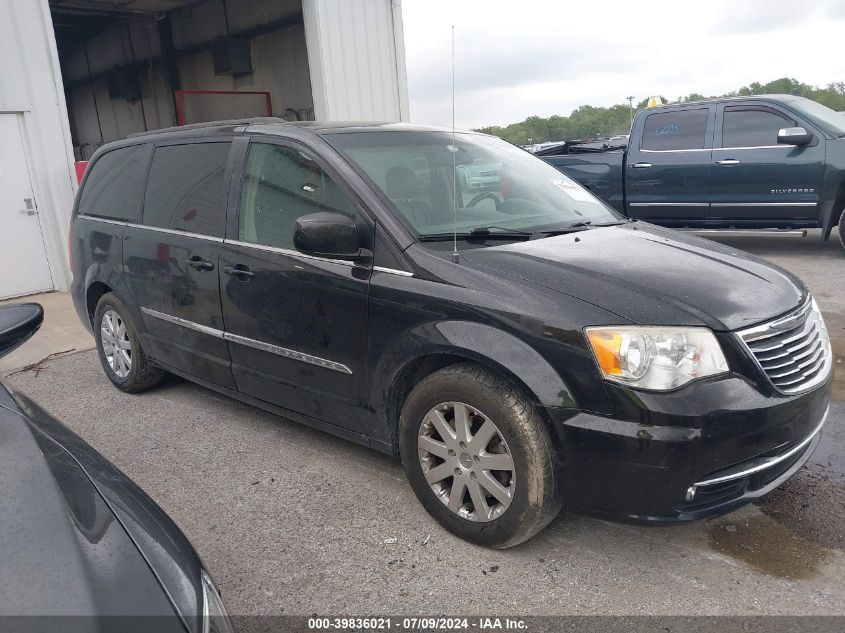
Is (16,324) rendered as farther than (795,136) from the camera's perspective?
No

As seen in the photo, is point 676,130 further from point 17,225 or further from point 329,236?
point 17,225

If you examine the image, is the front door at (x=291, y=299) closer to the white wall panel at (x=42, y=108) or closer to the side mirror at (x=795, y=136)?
the white wall panel at (x=42, y=108)

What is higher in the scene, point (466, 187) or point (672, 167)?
point (466, 187)

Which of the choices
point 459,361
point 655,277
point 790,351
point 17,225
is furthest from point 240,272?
point 17,225

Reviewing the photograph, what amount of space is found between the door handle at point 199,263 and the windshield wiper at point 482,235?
4.41ft

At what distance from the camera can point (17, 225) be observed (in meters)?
7.82

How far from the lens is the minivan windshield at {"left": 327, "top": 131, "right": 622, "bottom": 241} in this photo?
3104 millimetres

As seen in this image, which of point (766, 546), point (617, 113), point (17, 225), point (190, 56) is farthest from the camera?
point (190, 56)

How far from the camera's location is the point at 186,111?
45.0ft

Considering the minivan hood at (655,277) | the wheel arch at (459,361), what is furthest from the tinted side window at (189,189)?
the minivan hood at (655,277)

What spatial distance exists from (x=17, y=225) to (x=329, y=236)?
21.3 ft

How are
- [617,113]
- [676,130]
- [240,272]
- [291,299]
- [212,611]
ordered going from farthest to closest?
1. [617,113]
2. [676,130]
3. [240,272]
4. [291,299]
5. [212,611]

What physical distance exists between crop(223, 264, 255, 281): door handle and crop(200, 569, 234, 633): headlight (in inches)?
79.2

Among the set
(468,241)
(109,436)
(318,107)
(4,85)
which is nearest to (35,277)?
(4,85)
